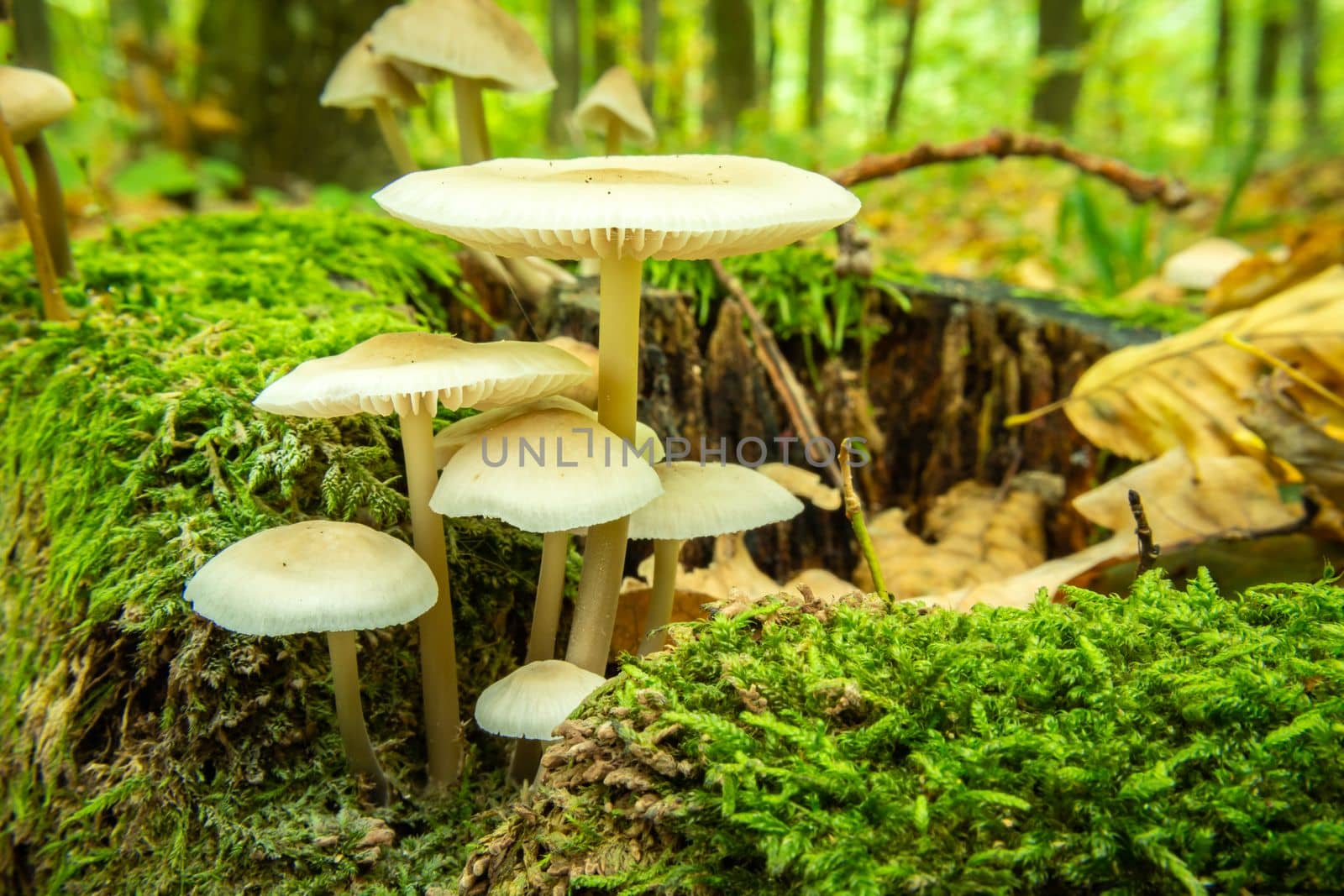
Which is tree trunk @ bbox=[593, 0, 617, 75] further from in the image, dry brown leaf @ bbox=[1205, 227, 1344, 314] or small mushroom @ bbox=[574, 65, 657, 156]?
dry brown leaf @ bbox=[1205, 227, 1344, 314]

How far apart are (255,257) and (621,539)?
1.92 meters

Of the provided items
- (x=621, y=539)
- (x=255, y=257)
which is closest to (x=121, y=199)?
(x=255, y=257)

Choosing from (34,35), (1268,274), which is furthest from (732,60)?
(1268,274)

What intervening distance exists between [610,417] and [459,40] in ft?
5.47

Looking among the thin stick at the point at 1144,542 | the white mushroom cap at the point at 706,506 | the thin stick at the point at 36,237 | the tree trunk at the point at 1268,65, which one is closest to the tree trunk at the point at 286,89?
the thin stick at the point at 36,237

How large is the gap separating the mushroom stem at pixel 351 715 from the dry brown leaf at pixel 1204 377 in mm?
2102

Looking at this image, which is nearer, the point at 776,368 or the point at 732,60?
the point at 776,368

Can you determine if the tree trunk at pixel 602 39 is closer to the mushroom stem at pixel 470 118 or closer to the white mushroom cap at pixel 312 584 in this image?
the mushroom stem at pixel 470 118

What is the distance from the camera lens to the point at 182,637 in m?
1.66

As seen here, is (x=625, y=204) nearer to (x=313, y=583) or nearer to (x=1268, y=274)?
(x=313, y=583)

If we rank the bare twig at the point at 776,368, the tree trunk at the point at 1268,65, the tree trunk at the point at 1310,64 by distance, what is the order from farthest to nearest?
the tree trunk at the point at 1268,65 → the tree trunk at the point at 1310,64 → the bare twig at the point at 776,368

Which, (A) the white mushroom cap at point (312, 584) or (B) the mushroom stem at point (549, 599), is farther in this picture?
(B) the mushroom stem at point (549, 599)

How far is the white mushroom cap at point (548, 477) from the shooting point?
1.39m

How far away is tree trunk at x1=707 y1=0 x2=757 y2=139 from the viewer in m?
9.91
